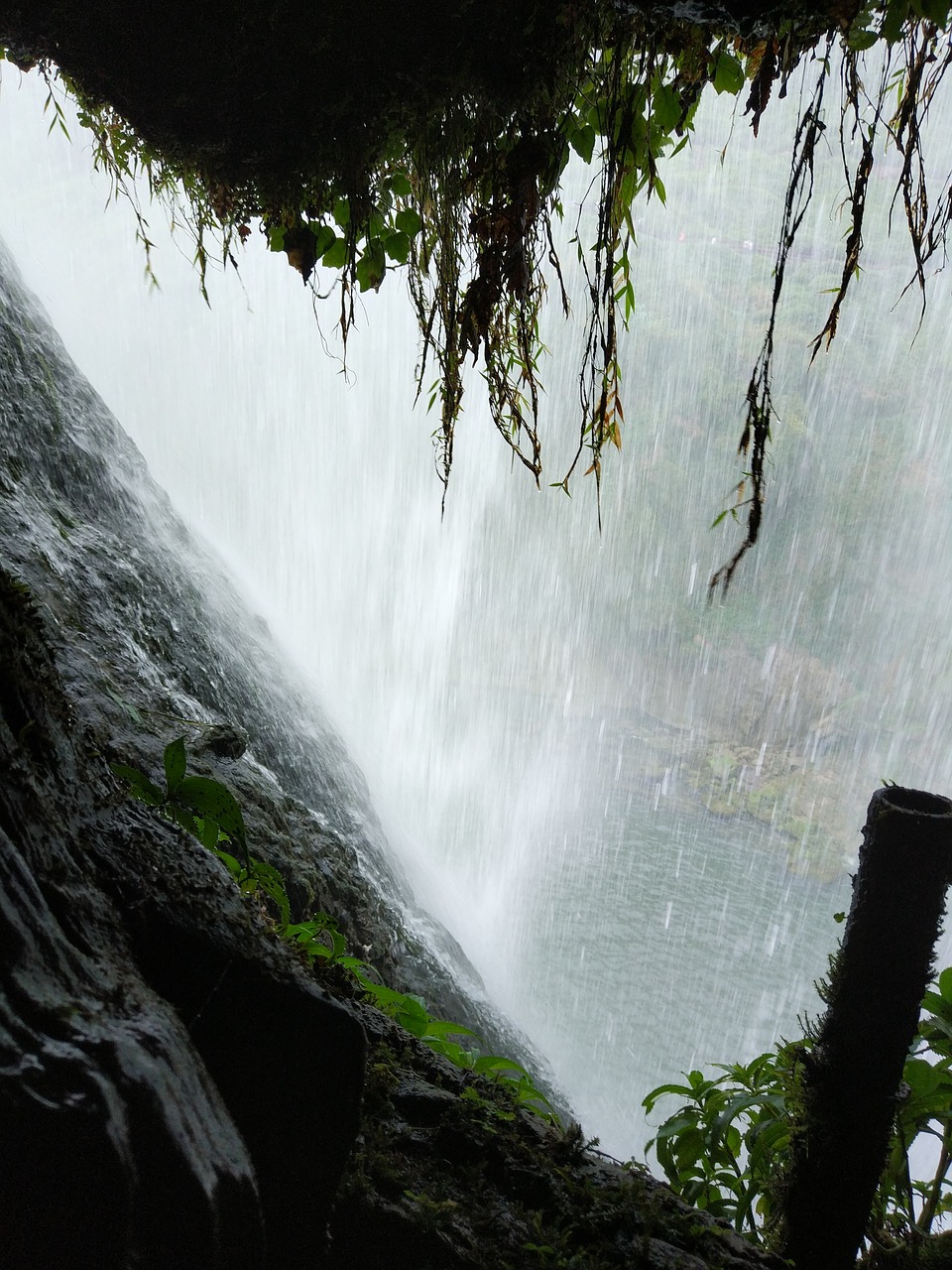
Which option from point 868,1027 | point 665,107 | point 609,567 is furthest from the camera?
point 609,567

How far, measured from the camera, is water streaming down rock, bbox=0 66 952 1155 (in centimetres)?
1418

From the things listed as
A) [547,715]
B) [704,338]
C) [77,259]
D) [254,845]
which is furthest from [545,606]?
[254,845]

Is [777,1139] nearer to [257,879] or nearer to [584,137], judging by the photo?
[257,879]

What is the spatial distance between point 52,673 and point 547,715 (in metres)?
21.6

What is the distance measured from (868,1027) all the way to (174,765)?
1.43m

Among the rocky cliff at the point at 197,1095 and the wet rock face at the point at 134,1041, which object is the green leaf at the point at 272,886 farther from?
the wet rock face at the point at 134,1041

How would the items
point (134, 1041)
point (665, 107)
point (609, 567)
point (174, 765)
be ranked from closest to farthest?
point (134, 1041), point (174, 765), point (665, 107), point (609, 567)

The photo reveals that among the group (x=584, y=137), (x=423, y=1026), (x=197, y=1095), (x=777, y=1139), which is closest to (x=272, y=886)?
(x=423, y=1026)

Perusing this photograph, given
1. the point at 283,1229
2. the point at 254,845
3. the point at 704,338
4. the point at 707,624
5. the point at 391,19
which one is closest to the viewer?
the point at 283,1229

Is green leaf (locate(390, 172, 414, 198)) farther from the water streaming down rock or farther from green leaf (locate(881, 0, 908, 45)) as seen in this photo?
the water streaming down rock

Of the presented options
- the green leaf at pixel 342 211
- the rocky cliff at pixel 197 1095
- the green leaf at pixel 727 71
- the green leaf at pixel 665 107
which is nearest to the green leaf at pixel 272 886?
the rocky cliff at pixel 197 1095

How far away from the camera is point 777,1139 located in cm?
155

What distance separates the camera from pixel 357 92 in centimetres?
173

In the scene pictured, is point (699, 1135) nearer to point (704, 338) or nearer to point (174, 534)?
point (174, 534)
